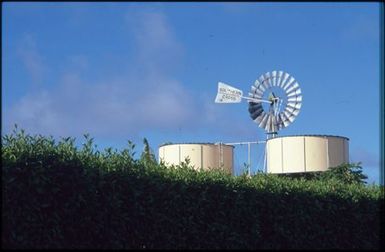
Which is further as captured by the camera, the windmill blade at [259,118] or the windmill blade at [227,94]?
the windmill blade at [259,118]

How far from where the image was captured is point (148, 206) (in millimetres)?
10188

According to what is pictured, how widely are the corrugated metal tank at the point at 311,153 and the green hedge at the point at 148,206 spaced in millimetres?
6468

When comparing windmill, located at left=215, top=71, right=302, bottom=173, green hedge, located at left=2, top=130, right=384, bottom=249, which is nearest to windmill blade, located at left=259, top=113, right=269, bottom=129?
windmill, located at left=215, top=71, right=302, bottom=173

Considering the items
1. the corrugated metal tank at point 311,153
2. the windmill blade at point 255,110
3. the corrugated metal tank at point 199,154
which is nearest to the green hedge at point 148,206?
the corrugated metal tank at point 311,153

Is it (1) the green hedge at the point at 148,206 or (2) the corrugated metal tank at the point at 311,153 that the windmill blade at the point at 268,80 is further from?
(1) the green hedge at the point at 148,206

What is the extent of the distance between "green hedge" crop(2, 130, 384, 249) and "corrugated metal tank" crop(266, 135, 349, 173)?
6.47 metres

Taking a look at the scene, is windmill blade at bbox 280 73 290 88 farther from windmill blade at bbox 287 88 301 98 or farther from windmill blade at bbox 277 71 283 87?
windmill blade at bbox 287 88 301 98

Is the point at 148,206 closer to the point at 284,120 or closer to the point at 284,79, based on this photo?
the point at 284,79

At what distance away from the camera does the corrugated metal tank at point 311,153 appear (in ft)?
67.6

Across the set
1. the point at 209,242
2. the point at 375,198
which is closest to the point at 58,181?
the point at 209,242

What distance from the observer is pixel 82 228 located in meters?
9.27

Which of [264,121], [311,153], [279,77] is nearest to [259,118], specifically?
[264,121]

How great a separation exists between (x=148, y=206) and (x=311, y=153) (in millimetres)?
11419

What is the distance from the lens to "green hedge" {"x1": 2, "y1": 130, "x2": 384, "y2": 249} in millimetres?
8734
